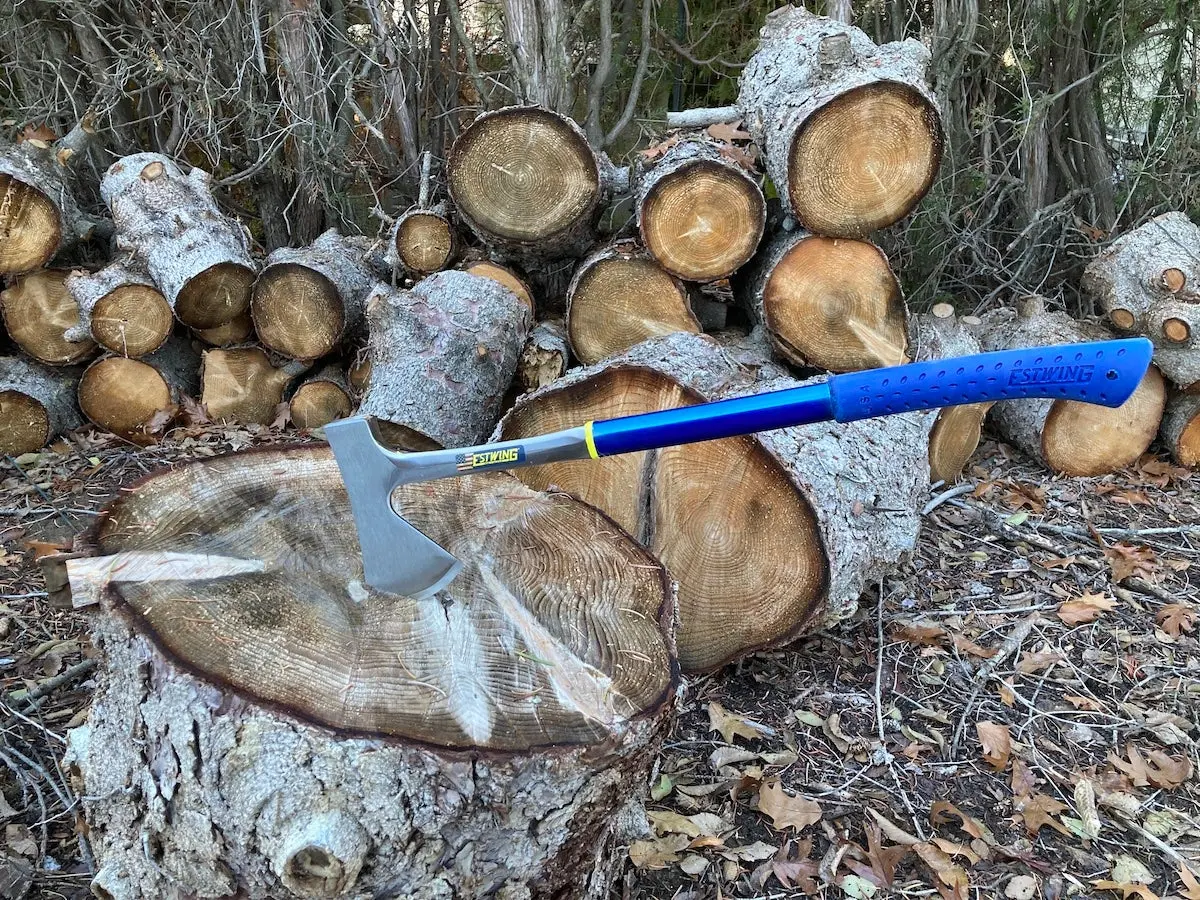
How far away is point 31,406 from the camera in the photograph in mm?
3686

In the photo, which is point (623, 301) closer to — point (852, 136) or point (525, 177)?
point (525, 177)

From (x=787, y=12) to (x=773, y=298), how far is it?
1543 millimetres

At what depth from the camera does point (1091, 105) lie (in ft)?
14.9

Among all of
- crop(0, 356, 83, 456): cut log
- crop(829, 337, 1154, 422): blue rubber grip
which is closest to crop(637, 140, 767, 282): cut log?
crop(829, 337, 1154, 422): blue rubber grip

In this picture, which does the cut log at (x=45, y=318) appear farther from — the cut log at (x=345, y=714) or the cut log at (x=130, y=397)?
the cut log at (x=345, y=714)

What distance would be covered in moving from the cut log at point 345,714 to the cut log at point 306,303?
2.06 m

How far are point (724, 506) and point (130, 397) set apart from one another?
2.94 m

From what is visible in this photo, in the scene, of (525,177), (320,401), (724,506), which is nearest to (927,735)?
(724,506)

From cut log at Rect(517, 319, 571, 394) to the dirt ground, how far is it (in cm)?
144

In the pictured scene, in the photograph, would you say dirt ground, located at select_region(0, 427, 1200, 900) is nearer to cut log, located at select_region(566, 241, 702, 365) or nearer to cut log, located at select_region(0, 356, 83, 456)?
cut log, located at select_region(0, 356, 83, 456)

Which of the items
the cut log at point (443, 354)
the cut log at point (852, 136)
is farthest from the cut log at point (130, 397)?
the cut log at point (852, 136)

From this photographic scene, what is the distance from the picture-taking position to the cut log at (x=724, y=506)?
7.43 ft

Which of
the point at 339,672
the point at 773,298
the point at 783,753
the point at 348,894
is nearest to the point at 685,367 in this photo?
the point at 773,298

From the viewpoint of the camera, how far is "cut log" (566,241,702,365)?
3.28 metres
